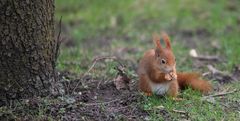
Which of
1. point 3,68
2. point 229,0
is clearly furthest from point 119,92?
point 229,0

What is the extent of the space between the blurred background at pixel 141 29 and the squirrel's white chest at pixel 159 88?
1011mm

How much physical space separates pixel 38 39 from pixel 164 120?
1.17m

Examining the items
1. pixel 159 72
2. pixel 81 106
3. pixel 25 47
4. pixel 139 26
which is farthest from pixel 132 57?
pixel 25 47

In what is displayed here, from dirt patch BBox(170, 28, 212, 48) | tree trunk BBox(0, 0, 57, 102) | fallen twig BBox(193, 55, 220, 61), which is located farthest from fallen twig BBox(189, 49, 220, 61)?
tree trunk BBox(0, 0, 57, 102)

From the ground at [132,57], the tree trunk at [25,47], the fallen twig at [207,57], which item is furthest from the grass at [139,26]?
the tree trunk at [25,47]

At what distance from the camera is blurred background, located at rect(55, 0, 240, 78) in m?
6.52

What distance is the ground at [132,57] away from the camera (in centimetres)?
443

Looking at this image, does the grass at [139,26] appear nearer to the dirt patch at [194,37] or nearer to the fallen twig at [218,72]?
the dirt patch at [194,37]

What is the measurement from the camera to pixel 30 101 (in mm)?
4375

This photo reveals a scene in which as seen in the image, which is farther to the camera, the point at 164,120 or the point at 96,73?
the point at 96,73

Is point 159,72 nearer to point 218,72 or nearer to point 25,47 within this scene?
point 25,47

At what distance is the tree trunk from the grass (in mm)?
1142

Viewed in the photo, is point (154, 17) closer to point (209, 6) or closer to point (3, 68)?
point (209, 6)

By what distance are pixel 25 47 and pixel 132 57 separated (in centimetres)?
251
